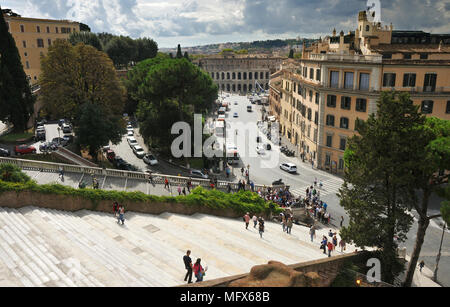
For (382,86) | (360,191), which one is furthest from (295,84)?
(360,191)

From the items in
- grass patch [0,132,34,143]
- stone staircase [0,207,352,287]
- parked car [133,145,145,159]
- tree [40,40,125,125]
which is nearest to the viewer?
stone staircase [0,207,352,287]

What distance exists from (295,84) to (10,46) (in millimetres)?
42208

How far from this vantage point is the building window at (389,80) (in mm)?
40812

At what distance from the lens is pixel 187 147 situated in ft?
156

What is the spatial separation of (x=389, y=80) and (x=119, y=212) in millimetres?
33801

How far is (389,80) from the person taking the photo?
41.0 metres

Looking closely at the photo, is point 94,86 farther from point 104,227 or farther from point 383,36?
point 383,36

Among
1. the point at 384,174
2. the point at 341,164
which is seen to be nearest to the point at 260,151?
the point at 341,164

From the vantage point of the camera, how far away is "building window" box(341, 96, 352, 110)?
144 ft

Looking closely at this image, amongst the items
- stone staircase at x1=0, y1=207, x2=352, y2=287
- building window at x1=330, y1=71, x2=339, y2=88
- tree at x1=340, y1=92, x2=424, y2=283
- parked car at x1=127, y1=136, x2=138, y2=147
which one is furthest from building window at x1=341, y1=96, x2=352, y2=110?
parked car at x1=127, y1=136, x2=138, y2=147

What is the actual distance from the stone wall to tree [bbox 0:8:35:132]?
1087 inches

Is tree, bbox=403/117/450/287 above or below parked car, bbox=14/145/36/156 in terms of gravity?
above

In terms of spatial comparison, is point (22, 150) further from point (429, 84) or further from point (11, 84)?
point (429, 84)

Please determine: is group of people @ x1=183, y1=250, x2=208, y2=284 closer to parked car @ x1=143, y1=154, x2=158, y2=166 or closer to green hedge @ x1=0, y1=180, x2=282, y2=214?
green hedge @ x1=0, y1=180, x2=282, y2=214
